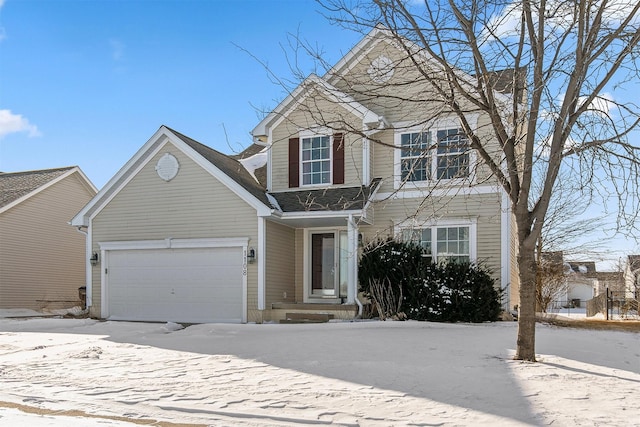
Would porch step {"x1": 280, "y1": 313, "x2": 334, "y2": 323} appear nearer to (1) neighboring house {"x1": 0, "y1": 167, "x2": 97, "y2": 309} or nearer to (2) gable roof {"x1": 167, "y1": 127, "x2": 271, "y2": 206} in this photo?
(2) gable roof {"x1": 167, "y1": 127, "x2": 271, "y2": 206}

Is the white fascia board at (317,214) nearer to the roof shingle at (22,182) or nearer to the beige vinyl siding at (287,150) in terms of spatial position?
the beige vinyl siding at (287,150)

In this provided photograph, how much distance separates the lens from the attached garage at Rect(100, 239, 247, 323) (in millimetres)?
15266

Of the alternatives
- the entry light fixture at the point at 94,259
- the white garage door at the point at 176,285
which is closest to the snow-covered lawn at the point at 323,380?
the white garage door at the point at 176,285

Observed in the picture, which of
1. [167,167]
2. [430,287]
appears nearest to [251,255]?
[167,167]

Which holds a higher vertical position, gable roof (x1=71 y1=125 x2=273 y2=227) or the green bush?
gable roof (x1=71 y1=125 x2=273 y2=227)

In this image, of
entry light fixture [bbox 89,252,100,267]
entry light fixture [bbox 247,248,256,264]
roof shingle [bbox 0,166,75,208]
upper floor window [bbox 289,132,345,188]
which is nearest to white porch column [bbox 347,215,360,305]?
upper floor window [bbox 289,132,345,188]

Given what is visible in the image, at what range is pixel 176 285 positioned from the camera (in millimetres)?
15891

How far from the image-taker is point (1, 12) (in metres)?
15.9

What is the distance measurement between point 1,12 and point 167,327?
10.3 m

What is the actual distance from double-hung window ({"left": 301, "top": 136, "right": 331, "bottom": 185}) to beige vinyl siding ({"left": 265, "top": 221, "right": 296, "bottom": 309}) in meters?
1.63

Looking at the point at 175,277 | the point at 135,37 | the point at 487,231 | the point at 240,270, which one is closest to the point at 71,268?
the point at 175,277

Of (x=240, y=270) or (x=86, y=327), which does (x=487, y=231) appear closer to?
(x=240, y=270)

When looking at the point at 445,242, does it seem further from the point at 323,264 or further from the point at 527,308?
the point at 527,308

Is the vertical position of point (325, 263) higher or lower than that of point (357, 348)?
higher
